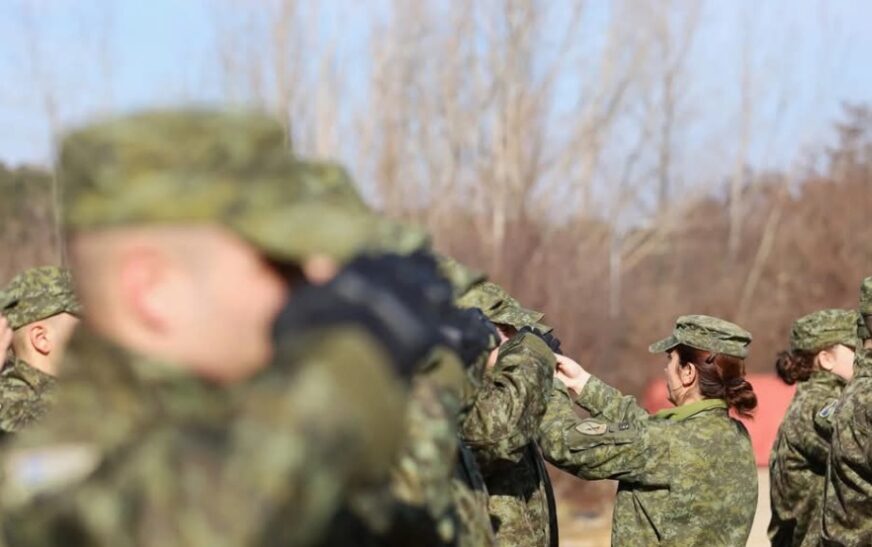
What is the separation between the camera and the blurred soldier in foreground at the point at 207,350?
1535mm

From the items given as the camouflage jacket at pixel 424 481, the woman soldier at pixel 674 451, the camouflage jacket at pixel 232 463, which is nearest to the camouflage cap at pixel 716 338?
the woman soldier at pixel 674 451

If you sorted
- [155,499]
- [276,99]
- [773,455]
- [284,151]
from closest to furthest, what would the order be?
[155,499] → [284,151] → [773,455] → [276,99]

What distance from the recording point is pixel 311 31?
2575 cm

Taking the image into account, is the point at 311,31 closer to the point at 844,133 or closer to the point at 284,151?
the point at 844,133

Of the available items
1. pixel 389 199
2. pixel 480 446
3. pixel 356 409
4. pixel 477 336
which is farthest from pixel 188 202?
pixel 389 199

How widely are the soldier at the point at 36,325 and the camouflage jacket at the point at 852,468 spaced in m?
3.24

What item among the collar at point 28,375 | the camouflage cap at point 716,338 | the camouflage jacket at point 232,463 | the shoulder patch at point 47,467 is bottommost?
the camouflage cap at point 716,338

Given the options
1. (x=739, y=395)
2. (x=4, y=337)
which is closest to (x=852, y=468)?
(x=739, y=395)

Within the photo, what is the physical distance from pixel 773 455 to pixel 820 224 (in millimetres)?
18521

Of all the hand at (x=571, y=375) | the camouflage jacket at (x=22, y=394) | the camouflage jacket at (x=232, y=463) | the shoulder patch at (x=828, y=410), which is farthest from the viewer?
the shoulder patch at (x=828, y=410)

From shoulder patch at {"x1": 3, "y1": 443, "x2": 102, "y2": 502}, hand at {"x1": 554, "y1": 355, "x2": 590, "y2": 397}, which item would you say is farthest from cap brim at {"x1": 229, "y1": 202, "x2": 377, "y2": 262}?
hand at {"x1": 554, "y1": 355, "x2": 590, "y2": 397}

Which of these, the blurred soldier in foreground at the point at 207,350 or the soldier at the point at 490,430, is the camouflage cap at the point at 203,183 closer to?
the blurred soldier in foreground at the point at 207,350

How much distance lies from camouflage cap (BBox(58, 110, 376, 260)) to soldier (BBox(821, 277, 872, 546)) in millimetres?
4470

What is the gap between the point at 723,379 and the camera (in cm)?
576
